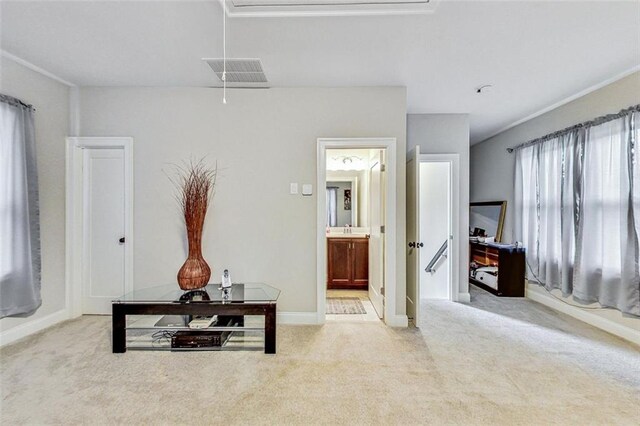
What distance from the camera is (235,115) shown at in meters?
3.30

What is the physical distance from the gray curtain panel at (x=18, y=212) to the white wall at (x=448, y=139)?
434 cm

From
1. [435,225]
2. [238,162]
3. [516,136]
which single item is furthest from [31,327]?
[516,136]

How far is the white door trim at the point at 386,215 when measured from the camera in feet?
10.5

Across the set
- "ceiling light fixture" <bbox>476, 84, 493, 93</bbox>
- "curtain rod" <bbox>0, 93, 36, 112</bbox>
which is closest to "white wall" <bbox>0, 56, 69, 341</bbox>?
"curtain rod" <bbox>0, 93, 36, 112</bbox>

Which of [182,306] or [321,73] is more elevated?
[321,73]

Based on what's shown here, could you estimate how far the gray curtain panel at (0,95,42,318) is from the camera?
2.62 metres

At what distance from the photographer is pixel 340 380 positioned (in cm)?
214

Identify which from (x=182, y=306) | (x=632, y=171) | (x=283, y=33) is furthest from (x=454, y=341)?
(x=283, y=33)

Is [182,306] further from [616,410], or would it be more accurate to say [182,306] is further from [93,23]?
[616,410]

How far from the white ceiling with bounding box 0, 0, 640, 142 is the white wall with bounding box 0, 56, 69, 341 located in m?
0.24

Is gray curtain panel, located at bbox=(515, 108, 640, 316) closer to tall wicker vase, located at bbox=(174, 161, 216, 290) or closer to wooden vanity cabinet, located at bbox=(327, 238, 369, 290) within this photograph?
wooden vanity cabinet, located at bbox=(327, 238, 369, 290)

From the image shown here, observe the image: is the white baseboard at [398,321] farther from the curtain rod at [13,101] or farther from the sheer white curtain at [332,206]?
the curtain rod at [13,101]

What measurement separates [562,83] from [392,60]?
202 cm

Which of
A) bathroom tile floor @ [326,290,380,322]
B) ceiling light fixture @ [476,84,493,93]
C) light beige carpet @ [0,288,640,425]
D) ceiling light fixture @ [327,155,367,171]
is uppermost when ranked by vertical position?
ceiling light fixture @ [476,84,493,93]
